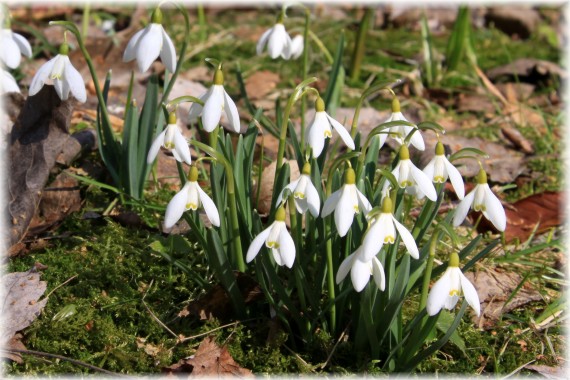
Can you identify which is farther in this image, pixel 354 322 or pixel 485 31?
pixel 485 31

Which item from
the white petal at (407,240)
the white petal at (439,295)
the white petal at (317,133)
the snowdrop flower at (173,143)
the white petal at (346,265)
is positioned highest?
the white petal at (317,133)

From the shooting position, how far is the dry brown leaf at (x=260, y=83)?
381 centimetres

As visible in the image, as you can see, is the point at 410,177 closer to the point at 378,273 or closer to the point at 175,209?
the point at 378,273

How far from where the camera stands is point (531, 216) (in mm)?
2855

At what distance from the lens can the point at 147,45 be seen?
2016mm

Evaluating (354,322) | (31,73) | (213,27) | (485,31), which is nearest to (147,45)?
(354,322)

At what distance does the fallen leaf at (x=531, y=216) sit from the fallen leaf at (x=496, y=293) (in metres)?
0.28

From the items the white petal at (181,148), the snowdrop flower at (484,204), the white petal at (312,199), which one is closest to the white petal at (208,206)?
the white petal at (181,148)

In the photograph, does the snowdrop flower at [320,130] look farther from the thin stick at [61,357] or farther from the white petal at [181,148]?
the thin stick at [61,357]

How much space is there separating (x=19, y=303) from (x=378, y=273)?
3.31 ft

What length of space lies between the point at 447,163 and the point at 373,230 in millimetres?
324

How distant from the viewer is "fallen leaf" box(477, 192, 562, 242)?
2.76 metres

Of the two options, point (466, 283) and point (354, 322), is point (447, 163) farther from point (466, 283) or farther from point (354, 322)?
point (354, 322)

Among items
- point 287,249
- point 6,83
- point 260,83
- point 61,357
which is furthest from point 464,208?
point 260,83
